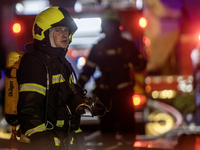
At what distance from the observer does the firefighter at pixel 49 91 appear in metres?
2.14

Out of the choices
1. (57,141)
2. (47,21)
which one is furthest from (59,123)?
(47,21)

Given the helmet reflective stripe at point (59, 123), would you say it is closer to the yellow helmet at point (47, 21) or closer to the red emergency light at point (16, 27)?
the yellow helmet at point (47, 21)

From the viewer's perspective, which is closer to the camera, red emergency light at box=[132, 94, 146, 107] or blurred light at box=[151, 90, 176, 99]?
red emergency light at box=[132, 94, 146, 107]

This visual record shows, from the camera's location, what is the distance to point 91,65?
432cm

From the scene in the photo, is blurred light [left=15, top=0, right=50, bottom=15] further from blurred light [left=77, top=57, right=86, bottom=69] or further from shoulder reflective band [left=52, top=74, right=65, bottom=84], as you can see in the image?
shoulder reflective band [left=52, top=74, right=65, bottom=84]

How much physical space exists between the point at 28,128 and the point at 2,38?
5.48 meters

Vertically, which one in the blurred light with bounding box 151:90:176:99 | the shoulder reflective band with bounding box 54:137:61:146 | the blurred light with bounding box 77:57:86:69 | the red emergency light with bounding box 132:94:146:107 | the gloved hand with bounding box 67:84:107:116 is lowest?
the blurred light with bounding box 151:90:176:99

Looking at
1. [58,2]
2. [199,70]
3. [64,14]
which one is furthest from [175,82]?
[64,14]

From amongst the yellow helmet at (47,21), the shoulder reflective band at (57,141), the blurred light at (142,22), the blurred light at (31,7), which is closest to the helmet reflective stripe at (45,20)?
the yellow helmet at (47,21)

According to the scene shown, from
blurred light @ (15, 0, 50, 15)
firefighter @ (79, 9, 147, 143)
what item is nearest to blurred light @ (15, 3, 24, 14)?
blurred light @ (15, 0, 50, 15)

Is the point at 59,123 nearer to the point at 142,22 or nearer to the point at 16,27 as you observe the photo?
the point at 142,22

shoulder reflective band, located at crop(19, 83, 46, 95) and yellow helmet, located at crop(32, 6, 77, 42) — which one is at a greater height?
yellow helmet, located at crop(32, 6, 77, 42)

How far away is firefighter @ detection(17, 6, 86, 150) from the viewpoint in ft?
7.03

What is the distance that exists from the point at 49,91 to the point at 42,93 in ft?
0.31
